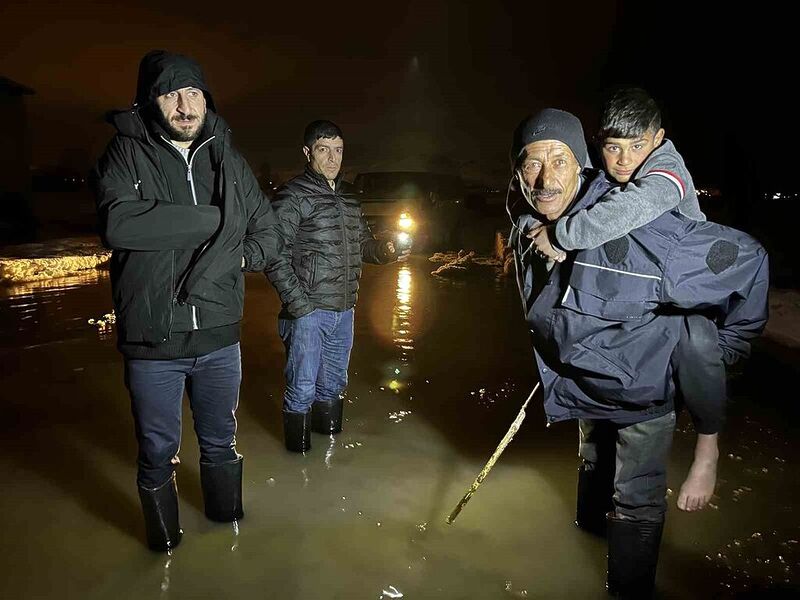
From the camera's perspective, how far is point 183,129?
2.61m

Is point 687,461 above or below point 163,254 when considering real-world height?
below

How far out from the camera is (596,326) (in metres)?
2.23

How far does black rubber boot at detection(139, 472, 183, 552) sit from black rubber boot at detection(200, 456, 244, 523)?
22 cm

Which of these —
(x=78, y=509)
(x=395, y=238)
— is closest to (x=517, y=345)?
(x=395, y=238)

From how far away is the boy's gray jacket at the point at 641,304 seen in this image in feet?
6.72

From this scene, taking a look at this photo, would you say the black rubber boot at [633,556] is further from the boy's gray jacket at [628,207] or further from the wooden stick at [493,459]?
the boy's gray jacket at [628,207]

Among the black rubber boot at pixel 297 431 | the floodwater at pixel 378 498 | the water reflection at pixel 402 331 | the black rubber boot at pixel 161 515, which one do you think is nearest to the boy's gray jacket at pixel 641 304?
the floodwater at pixel 378 498

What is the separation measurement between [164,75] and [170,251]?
779 millimetres

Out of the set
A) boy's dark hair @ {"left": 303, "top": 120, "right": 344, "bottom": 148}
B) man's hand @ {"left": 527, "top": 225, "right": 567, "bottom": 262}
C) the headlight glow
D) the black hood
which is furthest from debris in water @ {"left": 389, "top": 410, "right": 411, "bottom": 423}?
the headlight glow

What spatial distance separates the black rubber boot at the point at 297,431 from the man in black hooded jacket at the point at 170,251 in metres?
1.13

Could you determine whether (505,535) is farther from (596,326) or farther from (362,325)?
(362,325)

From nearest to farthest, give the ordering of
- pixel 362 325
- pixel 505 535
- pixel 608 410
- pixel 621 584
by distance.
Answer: pixel 608 410
pixel 621 584
pixel 505 535
pixel 362 325

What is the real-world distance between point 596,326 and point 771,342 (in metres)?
5.99

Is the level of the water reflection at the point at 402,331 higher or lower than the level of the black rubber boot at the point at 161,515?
lower
